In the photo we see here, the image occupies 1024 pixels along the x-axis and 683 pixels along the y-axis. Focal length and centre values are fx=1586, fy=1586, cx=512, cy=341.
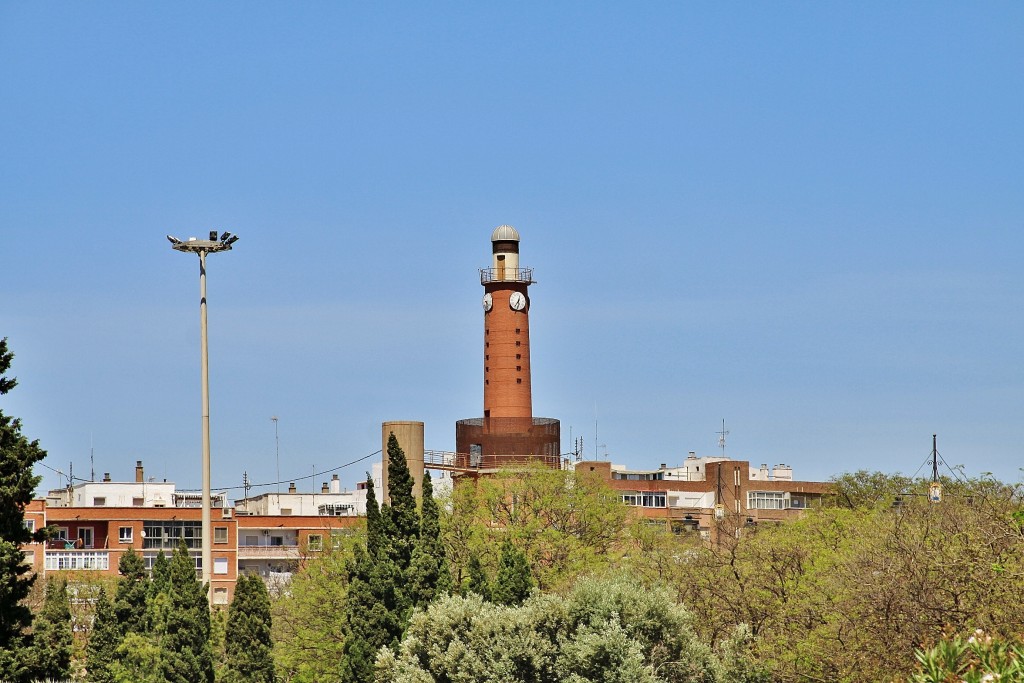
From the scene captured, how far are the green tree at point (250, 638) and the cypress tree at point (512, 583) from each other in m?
Result: 13.9

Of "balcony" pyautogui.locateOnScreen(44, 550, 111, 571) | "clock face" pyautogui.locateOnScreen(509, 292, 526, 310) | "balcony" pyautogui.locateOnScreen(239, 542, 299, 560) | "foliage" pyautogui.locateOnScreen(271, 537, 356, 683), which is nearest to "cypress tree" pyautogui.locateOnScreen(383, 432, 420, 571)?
"foliage" pyautogui.locateOnScreen(271, 537, 356, 683)

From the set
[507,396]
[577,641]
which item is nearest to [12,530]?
[577,641]

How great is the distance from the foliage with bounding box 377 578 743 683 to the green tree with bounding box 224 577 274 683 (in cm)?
1488

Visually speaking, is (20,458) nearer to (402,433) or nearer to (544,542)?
(544,542)

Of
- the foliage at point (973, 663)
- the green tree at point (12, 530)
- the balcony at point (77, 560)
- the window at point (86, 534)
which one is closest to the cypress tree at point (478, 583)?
the green tree at point (12, 530)

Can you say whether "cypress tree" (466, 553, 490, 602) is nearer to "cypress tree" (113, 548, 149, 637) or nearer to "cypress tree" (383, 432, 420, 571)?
"cypress tree" (383, 432, 420, 571)

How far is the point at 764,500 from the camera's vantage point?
116812 millimetres

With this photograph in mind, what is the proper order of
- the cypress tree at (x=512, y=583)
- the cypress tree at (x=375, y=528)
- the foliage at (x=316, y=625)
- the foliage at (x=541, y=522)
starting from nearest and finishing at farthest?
the cypress tree at (x=512, y=583) < the cypress tree at (x=375, y=528) < the foliage at (x=541, y=522) < the foliage at (x=316, y=625)

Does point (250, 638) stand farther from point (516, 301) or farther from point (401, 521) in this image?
point (516, 301)

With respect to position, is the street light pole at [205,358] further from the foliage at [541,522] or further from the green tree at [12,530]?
the foliage at [541,522]

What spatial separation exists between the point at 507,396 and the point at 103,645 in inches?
1323

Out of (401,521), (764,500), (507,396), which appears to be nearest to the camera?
(401,521)

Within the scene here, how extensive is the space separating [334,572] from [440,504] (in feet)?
17.2

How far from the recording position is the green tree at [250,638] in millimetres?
58594
